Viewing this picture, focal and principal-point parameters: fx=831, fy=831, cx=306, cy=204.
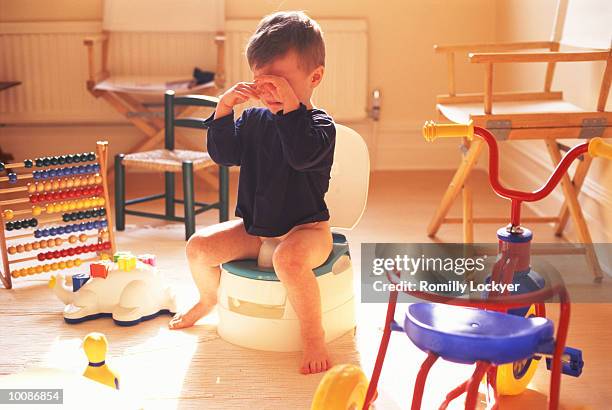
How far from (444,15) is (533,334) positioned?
2724 millimetres

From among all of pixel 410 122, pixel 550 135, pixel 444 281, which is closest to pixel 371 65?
pixel 410 122

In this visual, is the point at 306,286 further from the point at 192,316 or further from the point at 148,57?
the point at 148,57

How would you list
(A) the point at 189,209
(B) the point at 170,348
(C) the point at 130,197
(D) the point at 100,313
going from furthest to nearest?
1. (C) the point at 130,197
2. (A) the point at 189,209
3. (D) the point at 100,313
4. (B) the point at 170,348

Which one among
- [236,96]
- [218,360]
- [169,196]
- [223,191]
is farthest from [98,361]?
[169,196]

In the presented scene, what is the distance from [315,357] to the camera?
189cm

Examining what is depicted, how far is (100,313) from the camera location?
7.27ft

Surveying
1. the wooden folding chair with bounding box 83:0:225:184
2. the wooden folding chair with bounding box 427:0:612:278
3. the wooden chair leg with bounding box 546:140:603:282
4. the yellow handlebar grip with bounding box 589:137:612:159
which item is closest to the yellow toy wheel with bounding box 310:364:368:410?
the yellow handlebar grip with bounding box 589:137:612:159

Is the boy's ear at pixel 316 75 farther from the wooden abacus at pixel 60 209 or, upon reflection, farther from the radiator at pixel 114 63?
the radiator at pixel 114 63

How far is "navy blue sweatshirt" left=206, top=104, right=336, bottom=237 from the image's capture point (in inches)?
77.1

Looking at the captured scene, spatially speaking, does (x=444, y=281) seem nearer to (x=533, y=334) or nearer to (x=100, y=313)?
(x=533, y=334)

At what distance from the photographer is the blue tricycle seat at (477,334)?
1302 mm

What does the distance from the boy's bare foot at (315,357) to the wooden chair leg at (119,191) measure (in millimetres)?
1267

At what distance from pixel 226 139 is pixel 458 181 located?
954mm

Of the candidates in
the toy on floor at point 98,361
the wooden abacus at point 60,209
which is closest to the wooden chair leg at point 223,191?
the wooden abacus at point 60,209
